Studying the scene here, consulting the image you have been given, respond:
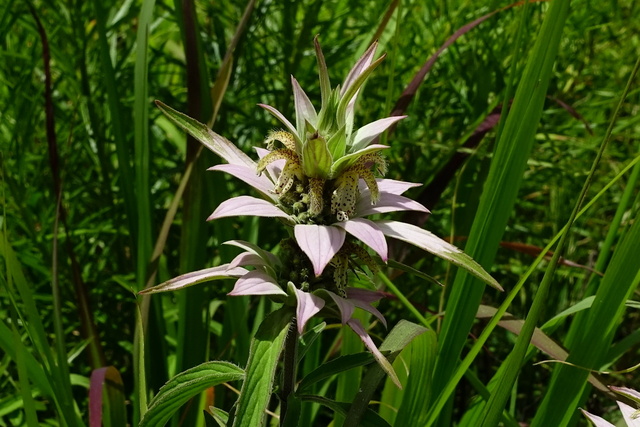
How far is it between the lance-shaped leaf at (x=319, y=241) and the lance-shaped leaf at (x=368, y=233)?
0.01 meters

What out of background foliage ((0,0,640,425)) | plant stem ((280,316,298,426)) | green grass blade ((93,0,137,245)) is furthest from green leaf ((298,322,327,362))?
green grass blade ((93,0,137,245))

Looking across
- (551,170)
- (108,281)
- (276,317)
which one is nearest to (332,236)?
(276,317)

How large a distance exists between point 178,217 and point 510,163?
3.48 feet

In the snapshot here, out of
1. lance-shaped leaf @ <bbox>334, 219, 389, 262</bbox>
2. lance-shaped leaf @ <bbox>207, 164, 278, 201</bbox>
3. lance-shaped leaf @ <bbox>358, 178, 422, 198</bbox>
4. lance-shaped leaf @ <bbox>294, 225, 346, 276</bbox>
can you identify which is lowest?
lance-shaped leaf @ <bbox>294, 225, 346, 276</bbox>

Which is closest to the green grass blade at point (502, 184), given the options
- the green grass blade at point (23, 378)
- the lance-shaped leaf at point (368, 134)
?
the lance-shaped leaf at point (368, 134)

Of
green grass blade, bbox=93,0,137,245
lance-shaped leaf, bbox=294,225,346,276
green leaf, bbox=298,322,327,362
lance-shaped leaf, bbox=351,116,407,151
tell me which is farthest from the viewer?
green grass blade, bbox=93,0,137,245

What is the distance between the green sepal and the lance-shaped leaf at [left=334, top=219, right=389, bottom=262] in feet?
0.18

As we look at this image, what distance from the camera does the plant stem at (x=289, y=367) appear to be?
0.85 metres

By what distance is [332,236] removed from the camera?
731mm

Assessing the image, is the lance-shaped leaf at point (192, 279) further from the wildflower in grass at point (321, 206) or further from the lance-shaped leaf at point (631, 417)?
the lance-shaped leaf at point (631, 417)

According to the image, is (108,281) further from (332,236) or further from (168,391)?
(332,236)

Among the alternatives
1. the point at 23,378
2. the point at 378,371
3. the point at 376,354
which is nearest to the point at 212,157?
the point at 23,378

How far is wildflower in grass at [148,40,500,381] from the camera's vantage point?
28.8 inches

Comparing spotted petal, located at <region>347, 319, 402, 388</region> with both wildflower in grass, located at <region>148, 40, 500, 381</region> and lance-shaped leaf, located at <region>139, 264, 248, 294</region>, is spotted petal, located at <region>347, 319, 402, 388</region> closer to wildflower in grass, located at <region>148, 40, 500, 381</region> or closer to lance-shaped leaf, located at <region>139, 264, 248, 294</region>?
wildflower in grass, located at <region>148, 40, 500, 381</region>
